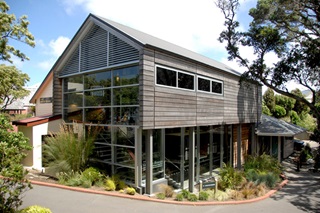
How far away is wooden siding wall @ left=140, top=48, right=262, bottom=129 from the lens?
28.6 ft

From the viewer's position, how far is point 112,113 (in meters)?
10.2

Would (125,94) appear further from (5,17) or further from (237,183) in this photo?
(5,17)

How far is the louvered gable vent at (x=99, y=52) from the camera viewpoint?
955 centimetres

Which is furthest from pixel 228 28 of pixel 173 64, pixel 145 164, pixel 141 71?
pixel 145 164

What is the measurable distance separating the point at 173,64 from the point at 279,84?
9425 mm

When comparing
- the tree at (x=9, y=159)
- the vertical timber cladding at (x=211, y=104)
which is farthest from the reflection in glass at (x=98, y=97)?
the tree at (x=9, y=159)

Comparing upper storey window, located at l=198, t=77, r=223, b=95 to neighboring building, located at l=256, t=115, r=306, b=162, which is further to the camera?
neighboring building, located at l=256, t=115, r=306, b=162

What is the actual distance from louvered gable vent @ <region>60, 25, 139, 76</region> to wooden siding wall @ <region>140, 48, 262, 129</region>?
3.36 feet

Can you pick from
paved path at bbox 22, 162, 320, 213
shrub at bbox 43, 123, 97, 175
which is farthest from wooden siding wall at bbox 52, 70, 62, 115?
paved path at bbox 22, 162, 320, 213

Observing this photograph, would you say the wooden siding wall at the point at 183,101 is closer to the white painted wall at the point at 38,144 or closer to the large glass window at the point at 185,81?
the large glass window at the point at 185,81

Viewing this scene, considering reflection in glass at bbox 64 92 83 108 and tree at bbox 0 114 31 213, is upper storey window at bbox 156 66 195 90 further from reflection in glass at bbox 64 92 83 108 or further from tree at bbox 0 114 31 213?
tree at bbox 0 114 31 213

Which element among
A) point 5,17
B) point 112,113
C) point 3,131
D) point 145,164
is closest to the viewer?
point 3,131

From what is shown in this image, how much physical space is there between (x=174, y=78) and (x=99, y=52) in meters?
3.66

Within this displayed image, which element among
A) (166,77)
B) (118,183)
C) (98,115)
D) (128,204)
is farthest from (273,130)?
(128,204)
